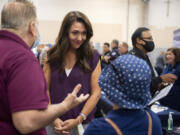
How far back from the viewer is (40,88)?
0.73 meters

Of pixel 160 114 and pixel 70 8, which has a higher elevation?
pixel 70 8

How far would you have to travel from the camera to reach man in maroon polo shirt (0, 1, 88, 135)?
0.70 meters

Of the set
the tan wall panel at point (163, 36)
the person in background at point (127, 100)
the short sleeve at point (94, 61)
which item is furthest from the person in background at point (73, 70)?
the tan wall panel at point (163, 36)

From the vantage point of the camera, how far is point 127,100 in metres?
0.94

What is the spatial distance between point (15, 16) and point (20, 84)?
11.5 inches

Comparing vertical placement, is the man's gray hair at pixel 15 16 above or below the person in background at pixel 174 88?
above

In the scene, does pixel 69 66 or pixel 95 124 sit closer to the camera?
pixel 95 124

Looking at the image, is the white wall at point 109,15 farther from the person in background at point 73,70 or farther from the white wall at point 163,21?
the person in background at point 73,70

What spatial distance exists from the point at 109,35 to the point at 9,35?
784 centimetres

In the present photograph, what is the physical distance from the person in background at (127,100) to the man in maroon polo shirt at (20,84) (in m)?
0.20

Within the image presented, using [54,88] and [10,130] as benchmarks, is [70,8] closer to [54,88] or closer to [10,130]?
[54,88]

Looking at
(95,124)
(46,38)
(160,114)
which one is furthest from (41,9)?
(95,124)

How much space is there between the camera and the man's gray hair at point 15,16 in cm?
81

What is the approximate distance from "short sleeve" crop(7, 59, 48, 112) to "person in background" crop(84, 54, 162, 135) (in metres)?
0.34
